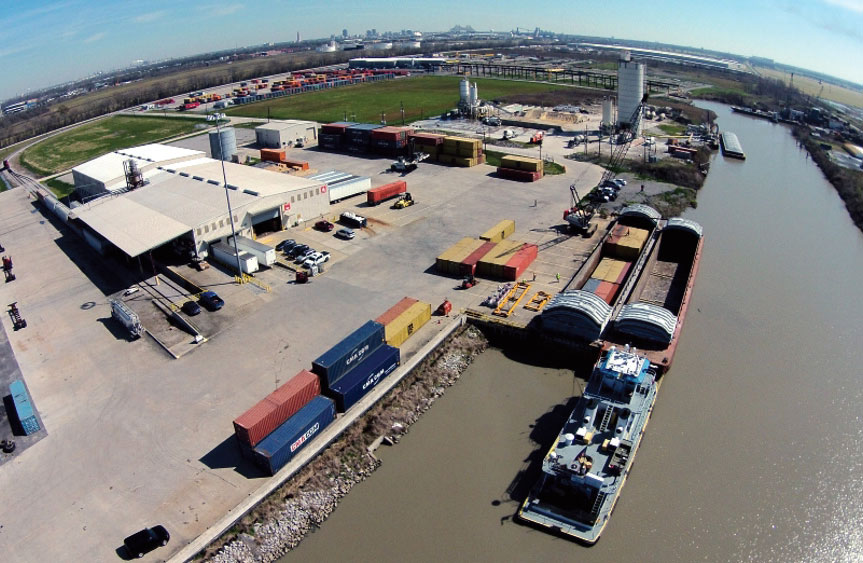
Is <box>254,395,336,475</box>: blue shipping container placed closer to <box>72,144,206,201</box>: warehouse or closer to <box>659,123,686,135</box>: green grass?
<box>72,144,206,201</box>: warehouse

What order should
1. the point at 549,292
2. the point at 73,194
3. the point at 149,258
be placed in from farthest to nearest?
the point at 73,194
the point at 149,258
the point at 549,292

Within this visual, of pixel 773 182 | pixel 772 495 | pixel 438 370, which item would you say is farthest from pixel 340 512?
pixel 773 182

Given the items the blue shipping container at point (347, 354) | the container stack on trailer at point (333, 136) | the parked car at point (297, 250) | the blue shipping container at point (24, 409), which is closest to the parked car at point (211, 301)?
the parked car at point (297, 250)

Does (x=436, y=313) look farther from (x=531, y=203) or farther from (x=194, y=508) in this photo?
(x=531, y=203)

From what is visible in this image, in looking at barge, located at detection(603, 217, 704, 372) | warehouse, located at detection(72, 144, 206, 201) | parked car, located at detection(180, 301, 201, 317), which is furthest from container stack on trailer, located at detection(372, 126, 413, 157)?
parked car, located at detection(180, 301, 201, 317)

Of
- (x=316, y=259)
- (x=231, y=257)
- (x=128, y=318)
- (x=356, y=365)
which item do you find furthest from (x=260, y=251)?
(x=356, y=365)
